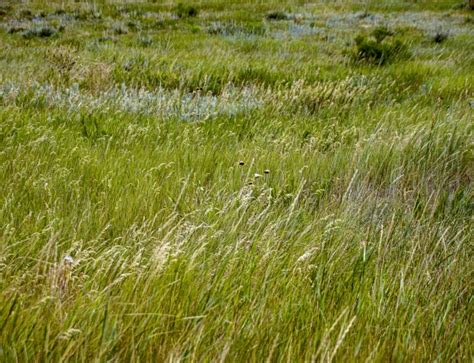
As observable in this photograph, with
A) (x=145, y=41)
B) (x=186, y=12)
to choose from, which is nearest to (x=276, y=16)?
(x=186, y=12)

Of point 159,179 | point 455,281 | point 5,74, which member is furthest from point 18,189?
point 5,74

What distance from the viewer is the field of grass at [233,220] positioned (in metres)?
1.87

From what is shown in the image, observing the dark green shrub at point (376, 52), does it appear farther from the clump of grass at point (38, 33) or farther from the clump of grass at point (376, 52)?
the clump of grass at point (38, 33)

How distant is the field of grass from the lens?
187 cm

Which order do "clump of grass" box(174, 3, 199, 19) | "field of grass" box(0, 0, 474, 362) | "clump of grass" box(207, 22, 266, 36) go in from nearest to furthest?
"field of grass" box(0, 0, 474, 362) < "clump of grass" box(207, 22, 266, 36) < "clump of grass" box(174, 3, 199, 19)

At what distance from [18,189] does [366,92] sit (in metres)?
5.13

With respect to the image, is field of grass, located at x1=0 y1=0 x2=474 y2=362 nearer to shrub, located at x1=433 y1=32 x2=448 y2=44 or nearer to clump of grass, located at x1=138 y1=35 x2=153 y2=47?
clump of grass, located at x1=138 y1=35 x2=153 y2=47

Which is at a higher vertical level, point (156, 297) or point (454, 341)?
point (156, 297)

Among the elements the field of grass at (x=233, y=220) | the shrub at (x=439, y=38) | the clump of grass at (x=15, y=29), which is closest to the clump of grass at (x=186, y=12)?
the clump of grass at (x=15, y=29)

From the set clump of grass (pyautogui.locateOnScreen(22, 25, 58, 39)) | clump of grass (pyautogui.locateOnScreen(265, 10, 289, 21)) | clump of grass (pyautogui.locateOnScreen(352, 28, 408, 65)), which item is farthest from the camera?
clump of grass (pyautogui.locateOnScreen(265, 10, 289, 21))

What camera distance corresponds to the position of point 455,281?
7.73 ft

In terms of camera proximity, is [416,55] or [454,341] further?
[416,55]

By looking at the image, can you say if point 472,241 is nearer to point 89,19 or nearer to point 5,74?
point 5,74

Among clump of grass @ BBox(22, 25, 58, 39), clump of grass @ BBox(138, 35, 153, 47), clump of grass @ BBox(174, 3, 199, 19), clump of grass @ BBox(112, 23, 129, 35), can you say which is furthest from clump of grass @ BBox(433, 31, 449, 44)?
clump of grass @ BBox(22, 25, 58, 39)
